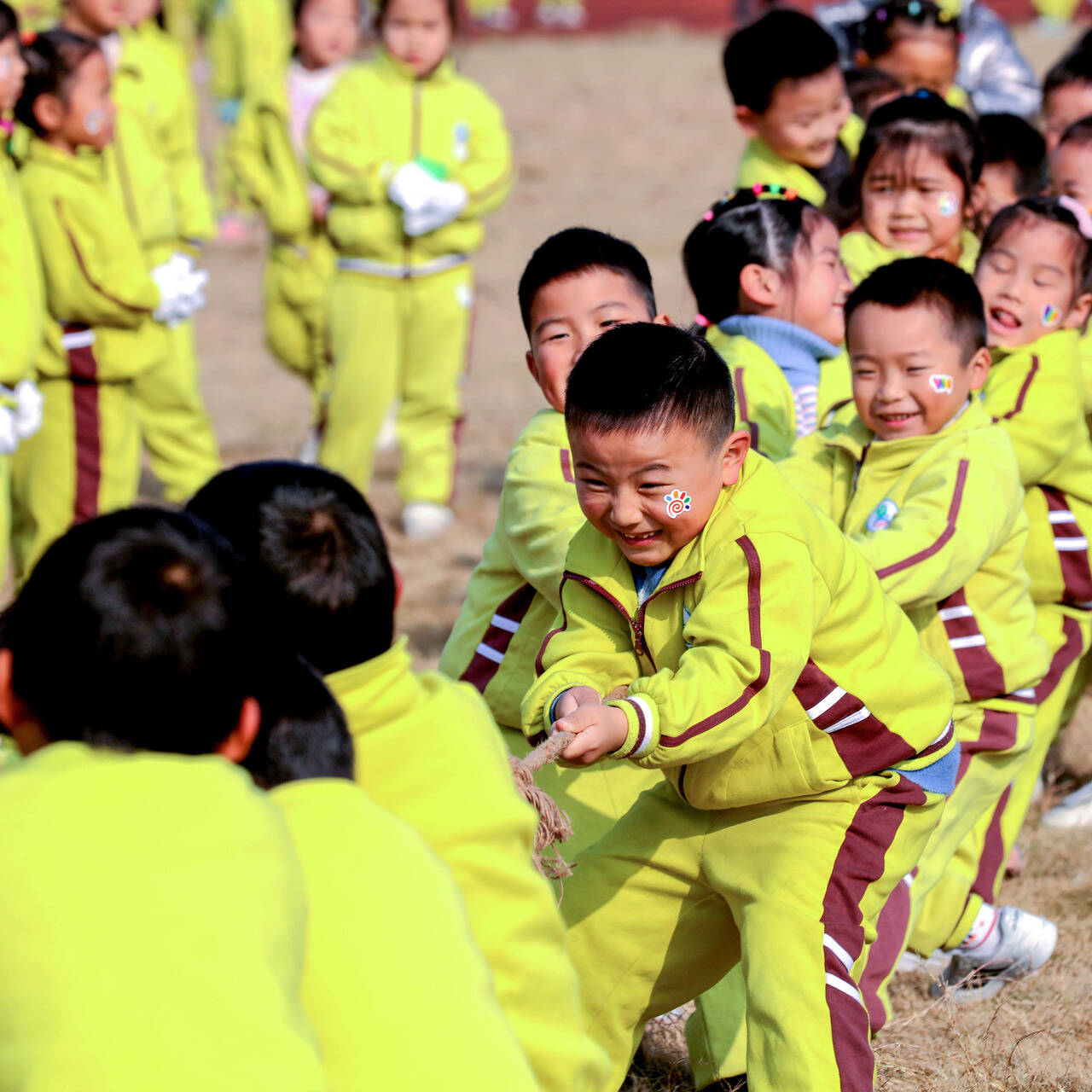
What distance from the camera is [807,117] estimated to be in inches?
174

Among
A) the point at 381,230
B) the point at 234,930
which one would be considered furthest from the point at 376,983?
the point at 381,230

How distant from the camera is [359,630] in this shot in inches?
71.9

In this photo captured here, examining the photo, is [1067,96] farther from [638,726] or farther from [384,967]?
[384,967]

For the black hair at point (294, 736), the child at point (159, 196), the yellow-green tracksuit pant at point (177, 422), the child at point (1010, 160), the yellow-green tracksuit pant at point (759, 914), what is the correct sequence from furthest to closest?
1. the yellow-green tracksuit pant at point (177, 422)
2. the child at point (159, 196)
3. the child at point (1010, 160)
4. the yellow-green tracksuit pant at point (759, 914)
5. the black hair at point (294, 736)

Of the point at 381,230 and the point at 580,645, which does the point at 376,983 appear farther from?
the point at 381,230

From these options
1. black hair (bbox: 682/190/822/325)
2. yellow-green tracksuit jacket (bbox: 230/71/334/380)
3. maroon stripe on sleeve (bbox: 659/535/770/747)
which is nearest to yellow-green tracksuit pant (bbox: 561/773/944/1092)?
maroon stripe on sleeve (bbox: 659/535/770/747)

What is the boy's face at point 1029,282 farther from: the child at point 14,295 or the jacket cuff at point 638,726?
the child at point 14,295

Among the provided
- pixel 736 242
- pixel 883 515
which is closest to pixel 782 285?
pixel 736 242

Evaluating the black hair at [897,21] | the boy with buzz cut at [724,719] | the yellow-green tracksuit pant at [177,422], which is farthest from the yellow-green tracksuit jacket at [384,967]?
the yellow-green tracksuit pant at [177,422]

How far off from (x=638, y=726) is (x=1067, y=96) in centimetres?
386

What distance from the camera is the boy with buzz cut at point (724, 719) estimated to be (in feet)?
7.34

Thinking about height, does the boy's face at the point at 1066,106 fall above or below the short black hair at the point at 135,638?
above

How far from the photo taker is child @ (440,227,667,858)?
2.90 meters

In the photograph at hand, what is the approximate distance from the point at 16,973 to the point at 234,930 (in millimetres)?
186
